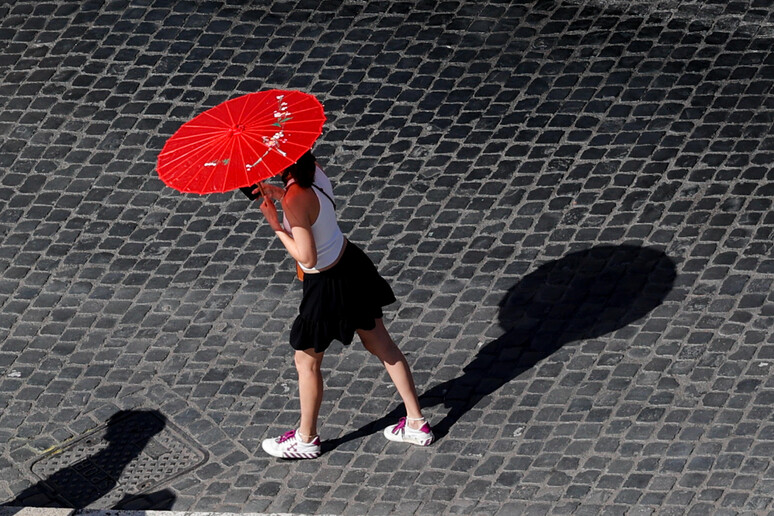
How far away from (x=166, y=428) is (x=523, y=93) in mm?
4047

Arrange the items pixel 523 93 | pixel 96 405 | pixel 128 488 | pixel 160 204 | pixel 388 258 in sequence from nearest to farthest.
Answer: pixel 128 488 < pixel 96 405 < pixel 388 258 < pixel 160 204 < pixel 523 93

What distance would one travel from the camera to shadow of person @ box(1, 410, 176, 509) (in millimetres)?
7023

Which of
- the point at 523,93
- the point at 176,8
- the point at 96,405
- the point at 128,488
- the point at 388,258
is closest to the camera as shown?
the point at 128,488

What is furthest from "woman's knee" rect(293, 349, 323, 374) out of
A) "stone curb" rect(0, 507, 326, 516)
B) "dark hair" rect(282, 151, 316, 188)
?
"dark hair" rect(282, 151, 316, 188)

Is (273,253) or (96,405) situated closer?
(96,405)

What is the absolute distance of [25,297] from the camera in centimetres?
855

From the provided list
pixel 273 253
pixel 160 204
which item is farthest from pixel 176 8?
pixel 273 253

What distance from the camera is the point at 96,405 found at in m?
7.67

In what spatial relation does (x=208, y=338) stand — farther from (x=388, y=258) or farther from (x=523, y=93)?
(x=523, y=93)

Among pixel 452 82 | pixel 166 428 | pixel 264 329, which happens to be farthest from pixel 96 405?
pixel 452 82

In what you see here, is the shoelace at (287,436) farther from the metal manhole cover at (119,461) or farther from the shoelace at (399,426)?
the shoelace at (399,426)

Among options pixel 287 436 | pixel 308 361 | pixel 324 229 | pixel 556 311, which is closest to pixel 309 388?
pixel 308 361

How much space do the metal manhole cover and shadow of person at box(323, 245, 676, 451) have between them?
0.90 m

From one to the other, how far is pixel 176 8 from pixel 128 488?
213 inches
